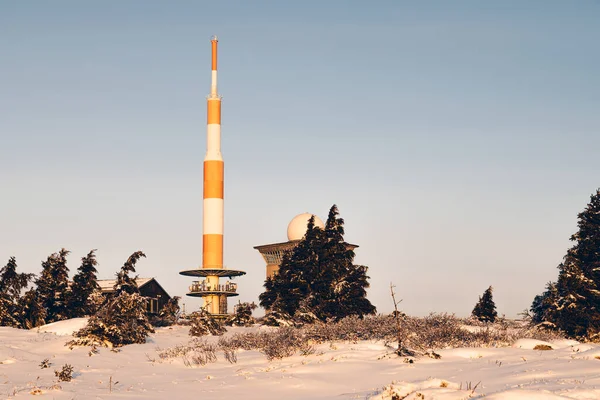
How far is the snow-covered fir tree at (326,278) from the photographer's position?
156 ft

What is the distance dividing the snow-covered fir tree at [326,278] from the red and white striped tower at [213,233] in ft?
77.5

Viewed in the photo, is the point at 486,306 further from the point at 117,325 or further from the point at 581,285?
the point at 117,325

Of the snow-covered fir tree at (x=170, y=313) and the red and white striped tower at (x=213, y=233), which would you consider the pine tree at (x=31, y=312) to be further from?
the red and white striped tower at (x=213, y=233)

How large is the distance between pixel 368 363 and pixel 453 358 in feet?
9.02

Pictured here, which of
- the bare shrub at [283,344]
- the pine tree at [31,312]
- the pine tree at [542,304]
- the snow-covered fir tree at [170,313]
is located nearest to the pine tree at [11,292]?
the pine tree at [31,312]

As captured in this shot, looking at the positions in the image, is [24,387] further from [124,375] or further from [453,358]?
[453,358]

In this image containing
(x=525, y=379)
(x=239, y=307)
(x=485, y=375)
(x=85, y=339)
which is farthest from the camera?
(x=239, y=307)

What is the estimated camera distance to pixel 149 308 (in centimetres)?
6812

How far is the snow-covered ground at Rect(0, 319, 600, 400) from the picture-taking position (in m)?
16.5

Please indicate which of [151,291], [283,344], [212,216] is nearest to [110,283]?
[151,291]

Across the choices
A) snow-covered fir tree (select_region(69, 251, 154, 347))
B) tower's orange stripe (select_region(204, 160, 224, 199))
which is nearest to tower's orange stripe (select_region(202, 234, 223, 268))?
tower's orange stripe (select_region(204, 160, 224, 199))

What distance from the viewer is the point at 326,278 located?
1929 inches

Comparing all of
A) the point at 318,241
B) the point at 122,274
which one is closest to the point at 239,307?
the point at 318,241

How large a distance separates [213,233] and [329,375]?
5435 centimetres
